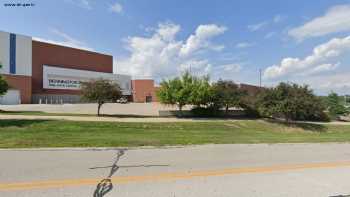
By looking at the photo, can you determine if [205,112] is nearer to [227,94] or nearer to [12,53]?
[227,94]

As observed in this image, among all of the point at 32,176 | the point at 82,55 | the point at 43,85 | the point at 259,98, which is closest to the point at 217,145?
the point at 32,176

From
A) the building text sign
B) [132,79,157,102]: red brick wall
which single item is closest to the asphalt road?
the building text sign

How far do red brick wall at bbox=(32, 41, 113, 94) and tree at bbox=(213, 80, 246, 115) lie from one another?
4088 cm

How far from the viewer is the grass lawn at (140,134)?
34.6ft

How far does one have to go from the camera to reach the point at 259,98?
30.6 metres

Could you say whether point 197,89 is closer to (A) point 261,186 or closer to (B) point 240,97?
(B) point 240,97

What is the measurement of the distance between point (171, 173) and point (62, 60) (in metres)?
61.4

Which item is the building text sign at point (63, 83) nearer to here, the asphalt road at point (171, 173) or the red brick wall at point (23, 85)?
the red brick wall at point (23, 85)

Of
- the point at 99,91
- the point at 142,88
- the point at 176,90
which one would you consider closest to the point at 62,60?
the point at 142,88

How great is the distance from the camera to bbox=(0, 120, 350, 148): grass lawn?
10.5 m

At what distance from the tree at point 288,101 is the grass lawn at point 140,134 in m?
1.66

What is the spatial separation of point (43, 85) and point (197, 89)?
40.6m

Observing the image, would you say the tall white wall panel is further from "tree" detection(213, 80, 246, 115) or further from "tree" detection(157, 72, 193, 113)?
"tree" detection(213, 80, 246, 115)

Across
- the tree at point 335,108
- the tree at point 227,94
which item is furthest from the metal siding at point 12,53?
the tree at point 335,108
